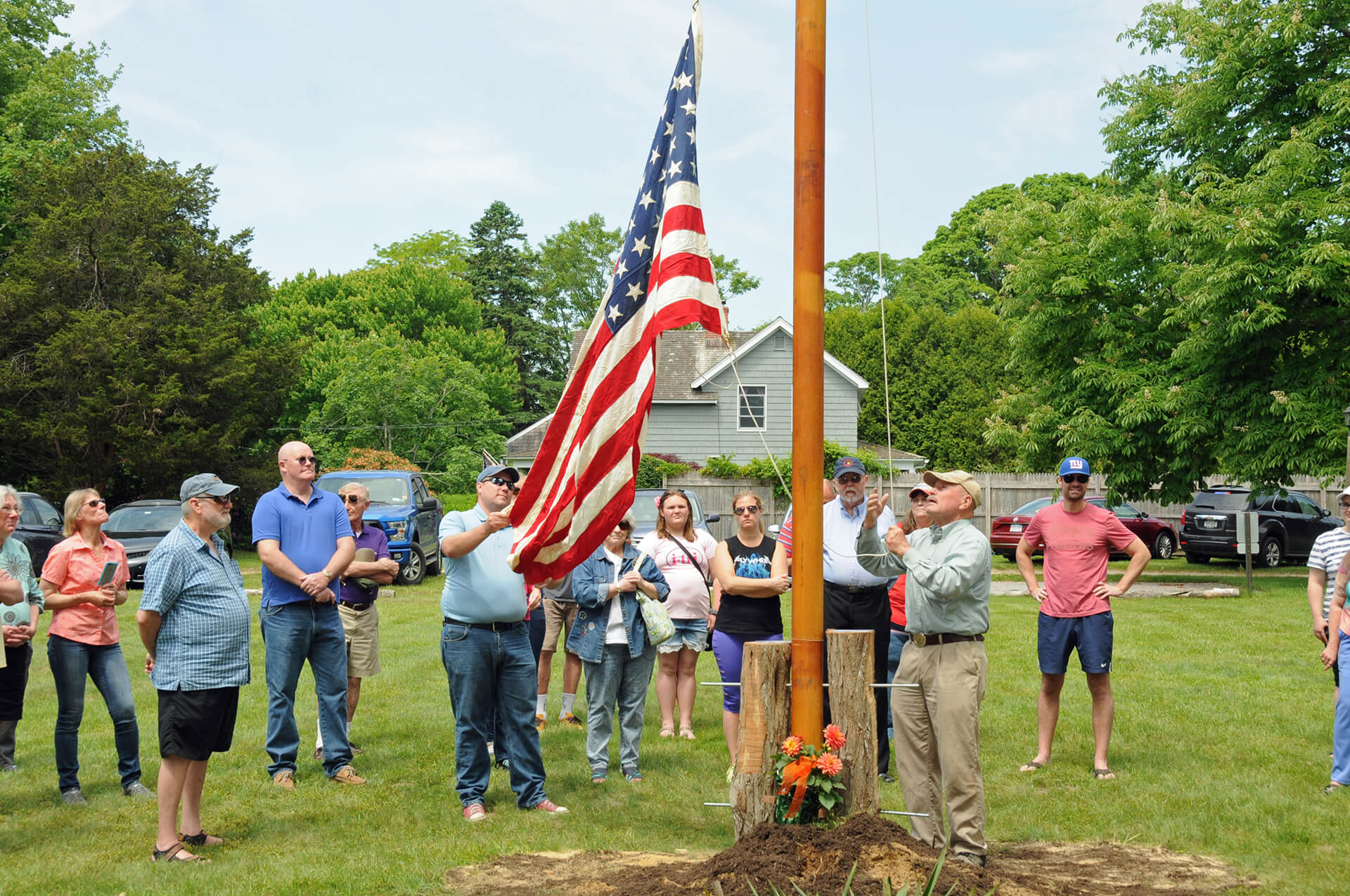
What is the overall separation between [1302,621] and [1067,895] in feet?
40.7

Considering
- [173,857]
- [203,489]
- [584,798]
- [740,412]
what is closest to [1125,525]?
[740,412]

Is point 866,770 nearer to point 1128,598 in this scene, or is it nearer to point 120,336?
point 1128,598

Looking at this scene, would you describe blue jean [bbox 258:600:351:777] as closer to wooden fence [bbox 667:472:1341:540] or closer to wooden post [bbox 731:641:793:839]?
wooden post [bbox 731:641:793:839]

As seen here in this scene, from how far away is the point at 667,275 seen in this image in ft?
17.2

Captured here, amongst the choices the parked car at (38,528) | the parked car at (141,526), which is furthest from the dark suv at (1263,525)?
the parked car at (38,528)

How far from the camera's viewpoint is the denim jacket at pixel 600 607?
7461 mm

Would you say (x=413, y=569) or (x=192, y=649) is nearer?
(x=192, y=649)

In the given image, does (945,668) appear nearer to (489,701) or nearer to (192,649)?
(489,701)

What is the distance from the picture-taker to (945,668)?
5.46 meters

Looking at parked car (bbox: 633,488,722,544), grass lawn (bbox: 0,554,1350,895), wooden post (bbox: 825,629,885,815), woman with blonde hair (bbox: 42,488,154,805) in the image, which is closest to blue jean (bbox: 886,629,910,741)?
grass lawn (bbox: 0,554,1350,895)

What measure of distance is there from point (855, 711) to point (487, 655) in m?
2.34

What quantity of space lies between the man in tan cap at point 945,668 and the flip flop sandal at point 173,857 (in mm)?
3605

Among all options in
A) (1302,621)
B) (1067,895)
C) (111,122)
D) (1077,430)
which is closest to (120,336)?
(111,122)

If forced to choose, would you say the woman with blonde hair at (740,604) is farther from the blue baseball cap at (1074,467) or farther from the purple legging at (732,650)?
the blue baseball cap at (1074,467)
